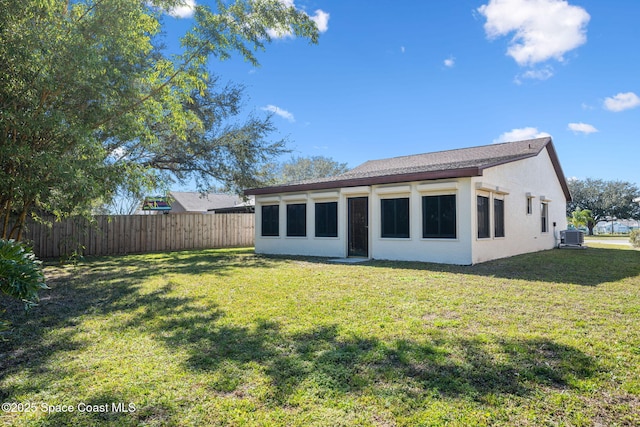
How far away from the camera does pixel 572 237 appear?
14.9 m

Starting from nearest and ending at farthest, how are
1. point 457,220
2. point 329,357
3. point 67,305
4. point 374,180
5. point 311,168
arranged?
point 329,357, point 67,305, point 457,220, point 374,180, point 311,168

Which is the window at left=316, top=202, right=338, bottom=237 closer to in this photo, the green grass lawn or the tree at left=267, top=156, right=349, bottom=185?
the green grass lawn

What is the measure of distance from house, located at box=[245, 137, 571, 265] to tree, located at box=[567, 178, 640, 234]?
31.0m

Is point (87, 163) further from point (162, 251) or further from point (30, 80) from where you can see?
point (162, 251)

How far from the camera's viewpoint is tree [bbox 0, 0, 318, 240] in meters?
4.98

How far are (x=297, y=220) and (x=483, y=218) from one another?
19.6 feet

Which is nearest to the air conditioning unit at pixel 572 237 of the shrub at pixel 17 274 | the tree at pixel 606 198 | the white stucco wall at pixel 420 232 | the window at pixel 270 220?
the white stucco wall at pixel 420 232

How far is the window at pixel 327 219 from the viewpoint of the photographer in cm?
1133

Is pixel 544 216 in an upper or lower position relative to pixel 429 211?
lower

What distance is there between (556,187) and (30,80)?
719 inches

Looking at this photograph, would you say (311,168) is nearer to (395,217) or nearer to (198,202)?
(198,202)

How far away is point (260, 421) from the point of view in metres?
2.08

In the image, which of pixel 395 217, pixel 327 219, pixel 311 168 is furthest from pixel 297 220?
pixel 311 168

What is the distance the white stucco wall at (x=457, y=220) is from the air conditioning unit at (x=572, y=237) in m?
0.63
